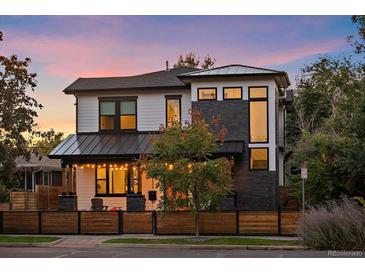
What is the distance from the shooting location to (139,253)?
20875mm

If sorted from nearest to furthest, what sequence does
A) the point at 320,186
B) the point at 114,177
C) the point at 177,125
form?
1. the point at 177,125
2. the point at 320,186
3. the point at 114,177

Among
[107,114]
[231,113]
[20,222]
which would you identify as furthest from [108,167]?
[20,222]

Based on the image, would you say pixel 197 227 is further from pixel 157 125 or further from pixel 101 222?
pixel 157 125

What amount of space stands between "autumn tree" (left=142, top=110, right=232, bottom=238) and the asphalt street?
256 centimetres

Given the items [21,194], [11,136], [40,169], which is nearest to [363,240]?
[11,136]

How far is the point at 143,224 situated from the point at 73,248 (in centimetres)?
416

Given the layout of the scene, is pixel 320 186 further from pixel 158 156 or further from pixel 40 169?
pixel 40 169

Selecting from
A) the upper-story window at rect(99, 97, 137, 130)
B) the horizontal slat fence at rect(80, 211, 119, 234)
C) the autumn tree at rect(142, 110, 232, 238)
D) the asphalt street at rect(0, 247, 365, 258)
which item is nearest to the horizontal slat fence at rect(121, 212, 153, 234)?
the horizontal slat fence at rect(80, 211, 119, 234)

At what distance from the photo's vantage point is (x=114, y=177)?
3566 centimetres

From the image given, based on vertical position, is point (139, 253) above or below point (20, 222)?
below

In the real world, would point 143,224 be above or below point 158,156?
below

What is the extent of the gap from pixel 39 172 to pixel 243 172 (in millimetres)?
25620

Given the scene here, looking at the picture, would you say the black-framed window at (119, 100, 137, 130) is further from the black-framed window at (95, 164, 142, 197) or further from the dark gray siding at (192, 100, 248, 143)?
the dark gray siding at (192, 100, 248, 143)

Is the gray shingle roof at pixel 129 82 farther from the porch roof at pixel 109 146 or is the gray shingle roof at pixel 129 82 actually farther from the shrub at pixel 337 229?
the shrub at pixel 337 229
